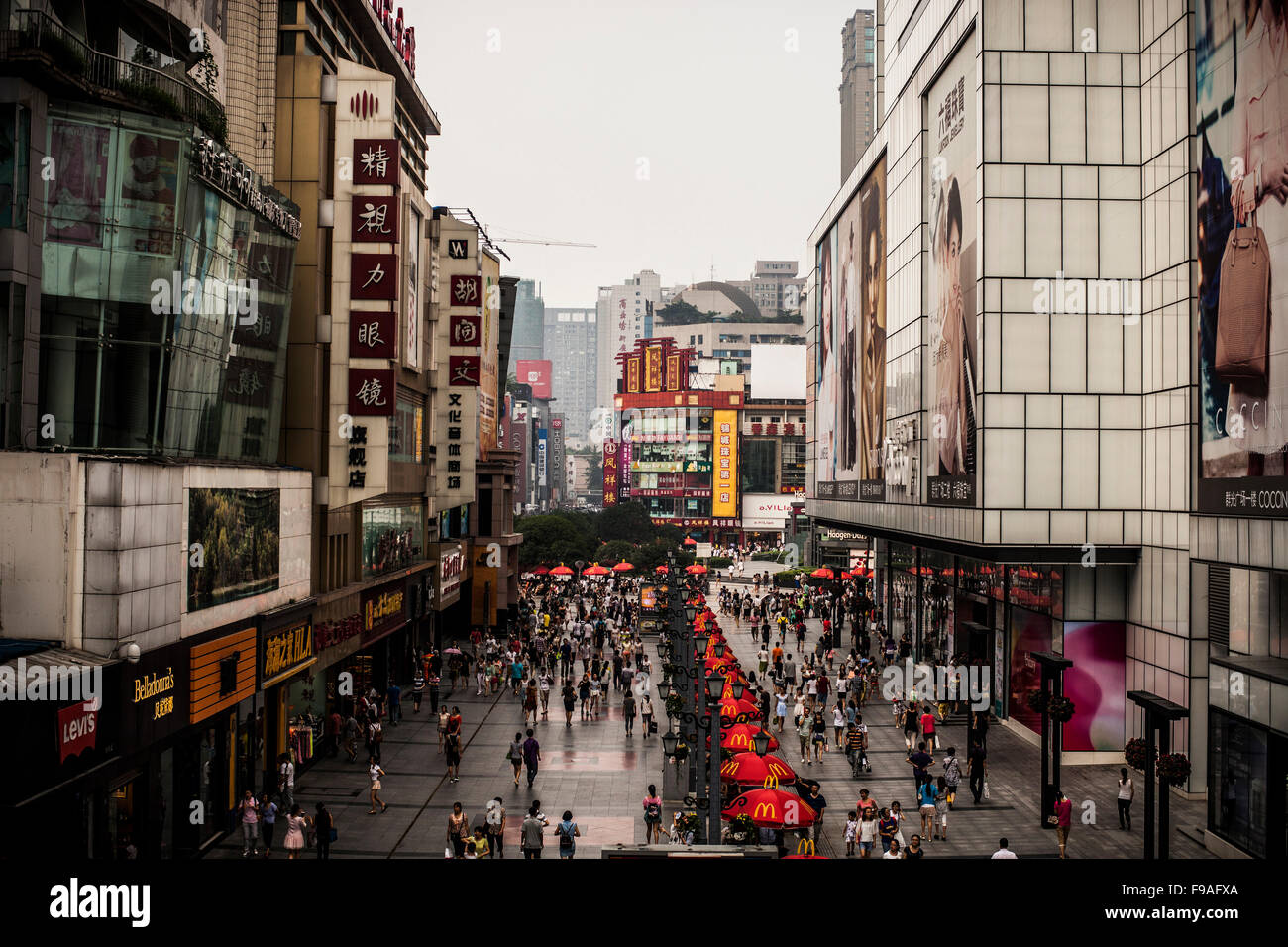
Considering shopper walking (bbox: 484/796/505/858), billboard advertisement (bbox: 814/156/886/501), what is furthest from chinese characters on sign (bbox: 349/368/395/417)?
billboard advertisement (bbox: 814/156/886/501)

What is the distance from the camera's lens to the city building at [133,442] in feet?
56.4

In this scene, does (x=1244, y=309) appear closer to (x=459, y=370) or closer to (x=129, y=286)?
(x=129, y=286)

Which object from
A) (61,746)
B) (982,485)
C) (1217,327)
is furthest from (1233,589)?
(61,746)

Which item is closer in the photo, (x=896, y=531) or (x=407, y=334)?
(x=407, y=334)

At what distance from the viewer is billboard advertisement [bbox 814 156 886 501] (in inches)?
2040

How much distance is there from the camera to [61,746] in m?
15.6

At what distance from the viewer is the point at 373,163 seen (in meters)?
30.2

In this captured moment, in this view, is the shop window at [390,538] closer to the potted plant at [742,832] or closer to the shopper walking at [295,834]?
the shopper walking at [295,834]

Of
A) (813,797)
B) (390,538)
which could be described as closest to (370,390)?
(390,538)

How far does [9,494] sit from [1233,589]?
25.3 m

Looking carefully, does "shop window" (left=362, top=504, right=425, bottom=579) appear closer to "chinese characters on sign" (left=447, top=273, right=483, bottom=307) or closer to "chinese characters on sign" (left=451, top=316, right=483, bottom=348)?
"chinese characters on sign" (left=451, top=316, right=483, bottom=348)

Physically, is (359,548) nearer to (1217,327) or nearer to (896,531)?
(896,531)

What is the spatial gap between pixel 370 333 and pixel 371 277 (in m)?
1.58

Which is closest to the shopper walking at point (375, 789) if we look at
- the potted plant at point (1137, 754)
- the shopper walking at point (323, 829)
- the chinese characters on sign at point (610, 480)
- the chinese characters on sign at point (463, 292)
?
the shopper walking at point (323, 829)
